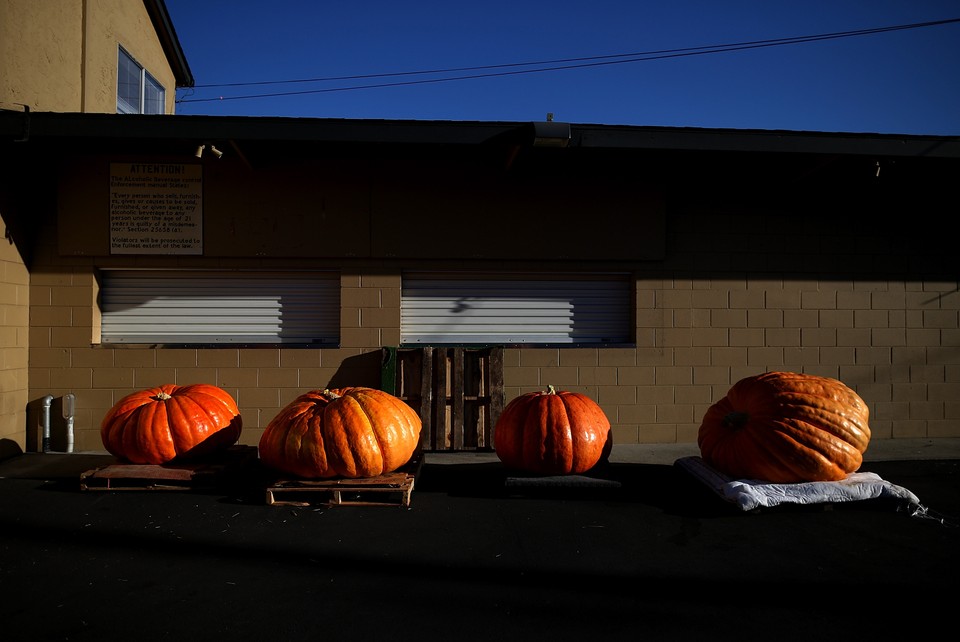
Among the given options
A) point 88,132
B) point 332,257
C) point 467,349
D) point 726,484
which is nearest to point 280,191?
point 332,257

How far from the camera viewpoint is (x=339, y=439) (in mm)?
4574

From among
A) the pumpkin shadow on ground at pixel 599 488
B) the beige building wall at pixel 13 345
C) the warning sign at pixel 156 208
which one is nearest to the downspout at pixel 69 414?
the beige building wall at pixel 13 345

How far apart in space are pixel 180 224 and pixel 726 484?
6.30 metres

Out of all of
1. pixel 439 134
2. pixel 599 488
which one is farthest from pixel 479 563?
pixel 439 134

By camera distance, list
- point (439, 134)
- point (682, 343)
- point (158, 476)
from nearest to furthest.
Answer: point (158, 476) < point (439, 134) < point (682, 343)

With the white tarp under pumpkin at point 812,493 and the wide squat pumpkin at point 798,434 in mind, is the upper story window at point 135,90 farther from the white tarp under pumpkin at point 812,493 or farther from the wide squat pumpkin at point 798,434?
the white tarp under pumpkin at point 812,493

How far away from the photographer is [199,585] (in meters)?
3.32

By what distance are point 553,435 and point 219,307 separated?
14.5ft

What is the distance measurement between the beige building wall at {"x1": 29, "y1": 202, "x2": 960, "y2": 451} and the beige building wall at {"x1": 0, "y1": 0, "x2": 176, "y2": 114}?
2499mm

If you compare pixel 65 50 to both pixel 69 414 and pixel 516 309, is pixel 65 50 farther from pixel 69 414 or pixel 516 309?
pixel 516 309

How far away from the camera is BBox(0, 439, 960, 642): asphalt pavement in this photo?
2.91 m

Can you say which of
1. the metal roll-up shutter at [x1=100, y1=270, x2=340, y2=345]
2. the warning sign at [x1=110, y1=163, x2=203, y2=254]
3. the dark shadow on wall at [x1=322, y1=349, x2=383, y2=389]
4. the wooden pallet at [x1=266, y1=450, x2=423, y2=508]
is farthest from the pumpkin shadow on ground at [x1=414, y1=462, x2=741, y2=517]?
the warning sign at [x1=110, y1=163, x2=203, y2=254]

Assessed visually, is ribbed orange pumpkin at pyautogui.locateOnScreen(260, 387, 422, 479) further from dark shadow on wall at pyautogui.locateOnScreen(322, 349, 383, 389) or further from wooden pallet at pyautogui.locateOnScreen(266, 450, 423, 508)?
dark shadow on wall at pyautogui.locateOnScreen(322, 349, 383, 389)

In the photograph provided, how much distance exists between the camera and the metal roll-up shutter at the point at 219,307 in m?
6.92
